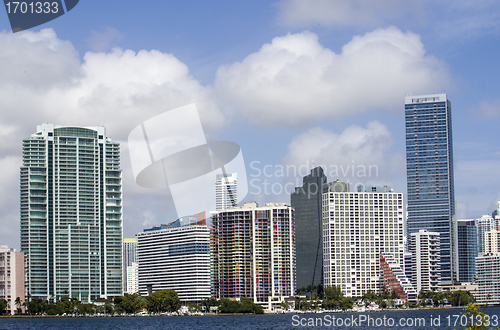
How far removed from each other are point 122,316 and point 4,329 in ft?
266

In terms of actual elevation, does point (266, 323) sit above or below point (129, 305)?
above

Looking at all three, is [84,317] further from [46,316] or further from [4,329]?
[4,329]

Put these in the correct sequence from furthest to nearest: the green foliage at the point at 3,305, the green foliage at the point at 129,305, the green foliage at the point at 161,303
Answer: the green foliage at the point at 129,305 < the green foliage at the point at 161,303 < the green foliage at the point at 3,305

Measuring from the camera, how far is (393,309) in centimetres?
19988

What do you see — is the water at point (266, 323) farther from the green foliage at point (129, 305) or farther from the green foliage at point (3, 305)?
the green foliage at point (129, 305)

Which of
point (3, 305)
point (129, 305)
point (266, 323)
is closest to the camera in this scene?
point (266, 323)

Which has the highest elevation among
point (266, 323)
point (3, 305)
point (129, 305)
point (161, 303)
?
point (266, 323)

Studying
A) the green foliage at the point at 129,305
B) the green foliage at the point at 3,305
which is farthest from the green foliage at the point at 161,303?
the green foliage at the point at 3,305

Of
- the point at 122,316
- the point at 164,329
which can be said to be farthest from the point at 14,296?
the point at 164,329

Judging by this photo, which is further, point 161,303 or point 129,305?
point 129,305

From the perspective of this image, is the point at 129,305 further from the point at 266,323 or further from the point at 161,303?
the point at 266,323

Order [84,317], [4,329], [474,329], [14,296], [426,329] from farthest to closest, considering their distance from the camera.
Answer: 1. [14,296]
2. [84,317]
3. [4,329]
4. [426,329]
5. [474,329]

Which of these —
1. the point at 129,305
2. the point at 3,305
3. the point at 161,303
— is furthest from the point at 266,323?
the point at 3,305

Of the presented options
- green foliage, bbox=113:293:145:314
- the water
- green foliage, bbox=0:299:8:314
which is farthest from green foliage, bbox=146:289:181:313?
green foliage, bbox=0:299:8:314
